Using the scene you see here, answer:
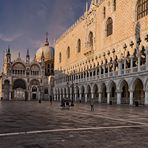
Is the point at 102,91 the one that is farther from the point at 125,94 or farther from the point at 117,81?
the point at 117,81

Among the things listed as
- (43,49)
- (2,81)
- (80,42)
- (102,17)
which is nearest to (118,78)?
(102,17)

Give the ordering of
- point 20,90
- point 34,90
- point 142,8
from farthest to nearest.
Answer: point 34,90
point 20,90
point 142,8

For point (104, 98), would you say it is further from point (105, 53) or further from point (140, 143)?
point (140, 143)

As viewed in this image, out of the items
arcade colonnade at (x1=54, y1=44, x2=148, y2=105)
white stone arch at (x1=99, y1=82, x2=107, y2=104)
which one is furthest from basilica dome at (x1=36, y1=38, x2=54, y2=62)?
white stone arch at (x1=99, y1=82, x2=107, y2=104)

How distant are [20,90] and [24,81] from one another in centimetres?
340

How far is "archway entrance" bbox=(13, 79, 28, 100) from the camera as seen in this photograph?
276 feet

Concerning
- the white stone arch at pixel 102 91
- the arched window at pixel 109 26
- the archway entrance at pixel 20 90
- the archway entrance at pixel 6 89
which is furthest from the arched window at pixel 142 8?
the archway entrance at pixel 6 89

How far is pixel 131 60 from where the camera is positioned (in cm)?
3622

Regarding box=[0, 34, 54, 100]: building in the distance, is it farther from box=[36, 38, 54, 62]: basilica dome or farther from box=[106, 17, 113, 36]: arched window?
box=[106, 17, 113, 36]: arched window

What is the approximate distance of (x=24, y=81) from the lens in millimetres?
86562

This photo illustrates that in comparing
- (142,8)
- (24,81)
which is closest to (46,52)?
(24,81)

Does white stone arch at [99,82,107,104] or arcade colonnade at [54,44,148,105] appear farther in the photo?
white stone arch at [99,82,107,104]

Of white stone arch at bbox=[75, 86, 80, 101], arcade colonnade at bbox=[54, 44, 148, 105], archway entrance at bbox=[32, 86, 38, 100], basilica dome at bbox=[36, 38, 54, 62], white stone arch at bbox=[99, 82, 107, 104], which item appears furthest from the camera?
basilica dome at bbox=[36, 38, 54, 62]

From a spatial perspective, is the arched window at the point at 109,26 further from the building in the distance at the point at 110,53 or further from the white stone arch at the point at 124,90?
the white stone arch at the point at 124,90
